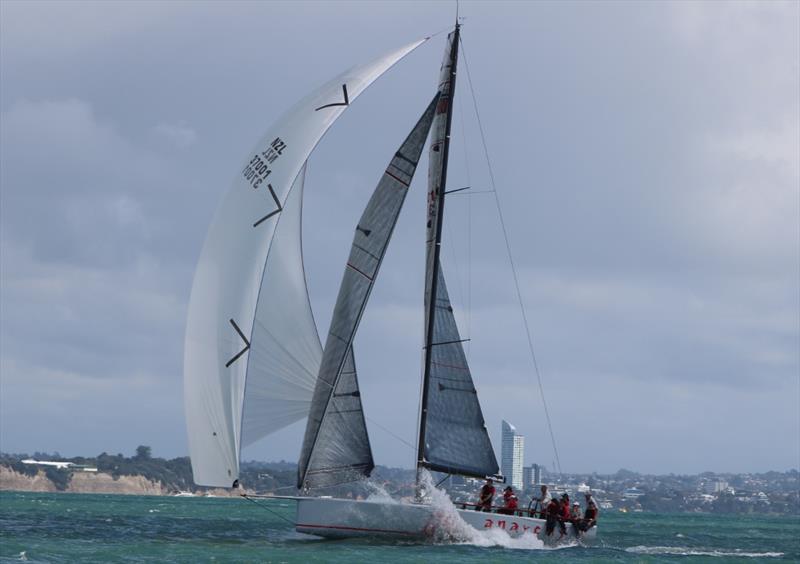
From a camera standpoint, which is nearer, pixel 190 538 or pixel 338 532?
pixel 338 532

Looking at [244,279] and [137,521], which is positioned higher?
[244,279]

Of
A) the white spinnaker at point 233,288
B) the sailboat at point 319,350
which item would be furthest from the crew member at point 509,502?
the white spinnaker at point 233,288

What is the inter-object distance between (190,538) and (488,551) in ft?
37.9

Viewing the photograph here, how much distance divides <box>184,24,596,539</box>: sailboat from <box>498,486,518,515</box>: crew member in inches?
16.1

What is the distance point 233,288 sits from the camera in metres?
28.9

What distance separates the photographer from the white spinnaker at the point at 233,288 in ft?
93.0

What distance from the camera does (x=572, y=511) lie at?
35.7 metres

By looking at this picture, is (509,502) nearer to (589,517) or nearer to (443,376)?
(443,376)

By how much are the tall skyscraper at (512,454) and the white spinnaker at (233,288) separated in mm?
10018

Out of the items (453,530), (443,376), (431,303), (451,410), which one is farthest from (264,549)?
(431,303)

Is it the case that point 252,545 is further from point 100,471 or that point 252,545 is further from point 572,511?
point 100,471

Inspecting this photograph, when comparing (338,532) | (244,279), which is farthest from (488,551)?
(244,279)

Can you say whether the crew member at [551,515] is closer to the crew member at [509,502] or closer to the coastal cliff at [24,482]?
the crew member at [509,502]

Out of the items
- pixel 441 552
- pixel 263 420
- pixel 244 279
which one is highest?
pixel 244 279
